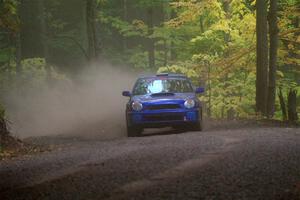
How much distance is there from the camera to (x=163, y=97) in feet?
55.0

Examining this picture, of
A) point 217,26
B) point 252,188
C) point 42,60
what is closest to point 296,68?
point 217,26

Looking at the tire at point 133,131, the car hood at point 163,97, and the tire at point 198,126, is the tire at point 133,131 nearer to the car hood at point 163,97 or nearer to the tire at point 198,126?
Result: the car hood at point 163,97

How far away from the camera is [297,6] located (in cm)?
2438

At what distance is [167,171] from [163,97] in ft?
25.9

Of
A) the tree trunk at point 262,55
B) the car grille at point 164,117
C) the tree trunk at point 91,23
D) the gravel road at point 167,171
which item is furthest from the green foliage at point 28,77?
the gravel road at point 167,171

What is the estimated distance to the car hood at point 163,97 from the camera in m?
16.5

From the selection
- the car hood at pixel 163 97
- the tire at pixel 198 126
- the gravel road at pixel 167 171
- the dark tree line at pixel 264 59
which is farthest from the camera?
the dark tree line at pixel 264 59

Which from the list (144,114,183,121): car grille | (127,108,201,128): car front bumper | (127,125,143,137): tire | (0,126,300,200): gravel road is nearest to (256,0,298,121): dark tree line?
(127,108,201,128): car front bumper

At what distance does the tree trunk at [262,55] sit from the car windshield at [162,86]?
3.80 meters

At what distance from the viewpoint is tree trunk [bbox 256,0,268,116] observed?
68.0 ft

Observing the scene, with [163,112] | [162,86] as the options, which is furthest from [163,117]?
[162,86]

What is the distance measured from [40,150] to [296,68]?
1865cm

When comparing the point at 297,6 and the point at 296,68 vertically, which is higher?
the point at 297,6

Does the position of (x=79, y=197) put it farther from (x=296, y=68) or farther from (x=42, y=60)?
(x=42, y=60)
